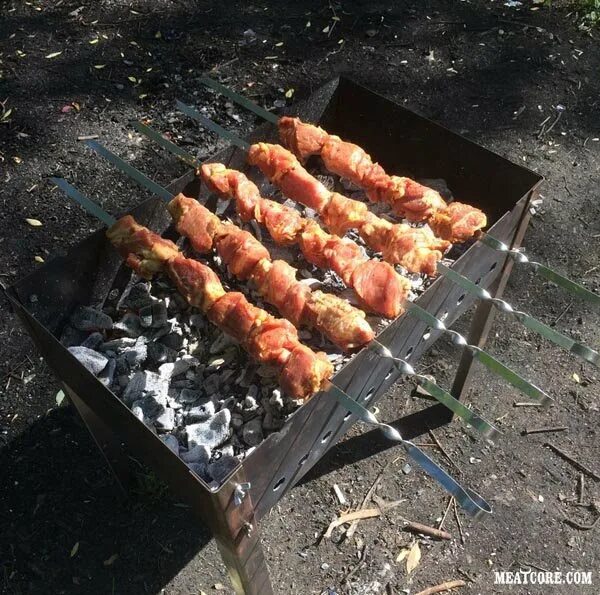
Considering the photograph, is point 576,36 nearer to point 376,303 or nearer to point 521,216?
point 521,216

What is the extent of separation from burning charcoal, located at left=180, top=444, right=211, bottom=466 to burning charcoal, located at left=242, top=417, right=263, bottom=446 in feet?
0.54

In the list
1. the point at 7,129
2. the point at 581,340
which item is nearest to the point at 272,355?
the point at 581,340

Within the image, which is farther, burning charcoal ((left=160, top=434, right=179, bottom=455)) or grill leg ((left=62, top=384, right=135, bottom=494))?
grill leg ((left=62, top=384, right=135, bottom=494))

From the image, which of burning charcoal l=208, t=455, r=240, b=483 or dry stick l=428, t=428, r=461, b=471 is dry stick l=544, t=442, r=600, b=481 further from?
burning charcoal l=208, t=455, r=240, b=483

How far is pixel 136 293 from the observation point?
2.76 metres

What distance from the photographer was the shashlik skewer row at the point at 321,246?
2299mm

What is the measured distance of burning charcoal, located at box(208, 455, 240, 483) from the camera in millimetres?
2215

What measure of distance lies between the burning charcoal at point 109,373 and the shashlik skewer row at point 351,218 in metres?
1.02

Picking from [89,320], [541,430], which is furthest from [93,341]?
[541,430]

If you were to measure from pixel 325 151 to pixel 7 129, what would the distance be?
2867mm

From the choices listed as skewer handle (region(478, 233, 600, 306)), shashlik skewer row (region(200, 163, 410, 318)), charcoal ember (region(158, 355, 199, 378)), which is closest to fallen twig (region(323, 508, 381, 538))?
charcoal ember (region(158, 355, 199, 378))

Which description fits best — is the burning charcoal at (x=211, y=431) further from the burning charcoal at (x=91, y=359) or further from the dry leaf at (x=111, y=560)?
the dry leaf at (x=111, y=560)

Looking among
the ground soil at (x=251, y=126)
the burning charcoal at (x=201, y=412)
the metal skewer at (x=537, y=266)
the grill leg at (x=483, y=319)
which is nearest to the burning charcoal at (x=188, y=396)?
the burning charcoal at (x=201, y=412)

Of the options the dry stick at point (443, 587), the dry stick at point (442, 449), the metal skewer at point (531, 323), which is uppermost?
the metal skewer at point (531, 323)
